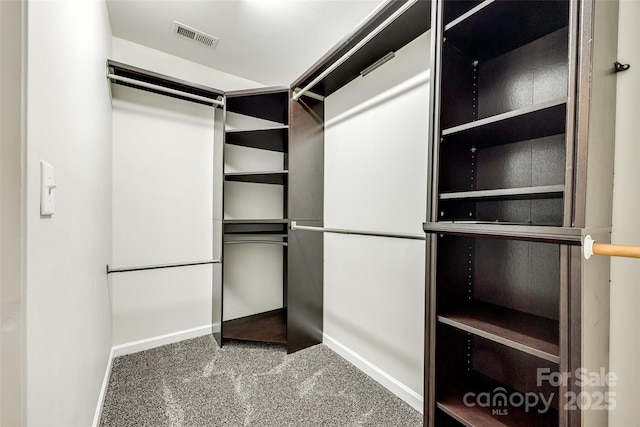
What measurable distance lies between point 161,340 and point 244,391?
1.03 metres

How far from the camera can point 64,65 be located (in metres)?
0.91

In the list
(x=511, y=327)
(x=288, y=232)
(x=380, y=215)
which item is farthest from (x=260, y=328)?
(x=511, y=327)

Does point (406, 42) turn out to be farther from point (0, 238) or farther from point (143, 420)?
point (143, 420)

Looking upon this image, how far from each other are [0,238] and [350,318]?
188cm

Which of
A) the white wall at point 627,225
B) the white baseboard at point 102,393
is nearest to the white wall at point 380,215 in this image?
the white wall at point 627,225

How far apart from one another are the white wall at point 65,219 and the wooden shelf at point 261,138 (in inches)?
36.0

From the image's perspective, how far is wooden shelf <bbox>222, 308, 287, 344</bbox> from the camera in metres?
2.21

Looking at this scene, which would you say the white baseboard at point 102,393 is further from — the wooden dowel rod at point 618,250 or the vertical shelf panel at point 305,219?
the wooden dowel rod at point 618,250

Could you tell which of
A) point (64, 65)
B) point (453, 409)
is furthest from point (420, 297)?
point (64, 65)

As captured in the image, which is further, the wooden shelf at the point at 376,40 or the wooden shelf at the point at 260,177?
the wooden shelf at the point at 260,177

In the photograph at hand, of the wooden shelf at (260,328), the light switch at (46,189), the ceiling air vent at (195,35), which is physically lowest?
the wooden shelf at (260,328)

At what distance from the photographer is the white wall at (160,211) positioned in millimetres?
2078

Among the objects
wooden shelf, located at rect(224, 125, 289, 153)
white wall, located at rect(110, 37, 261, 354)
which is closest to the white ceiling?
white wall, located at rect(110, 37, 261, 354)

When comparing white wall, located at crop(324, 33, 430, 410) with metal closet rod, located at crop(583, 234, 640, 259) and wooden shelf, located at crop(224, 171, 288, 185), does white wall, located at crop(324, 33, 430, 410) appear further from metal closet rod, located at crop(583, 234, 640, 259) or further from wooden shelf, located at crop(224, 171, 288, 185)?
metal closet rod, located at crop(583, 234, 640, 259)
